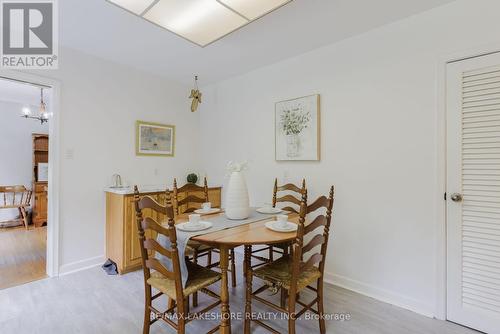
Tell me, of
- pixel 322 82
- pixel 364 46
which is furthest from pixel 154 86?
pixel 364 46

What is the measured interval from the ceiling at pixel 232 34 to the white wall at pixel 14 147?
11.7 feet

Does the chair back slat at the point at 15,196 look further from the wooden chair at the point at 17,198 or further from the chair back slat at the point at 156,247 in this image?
the chair back slat at the point at 156,247

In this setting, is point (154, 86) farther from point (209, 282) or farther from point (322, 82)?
point (209, 282)

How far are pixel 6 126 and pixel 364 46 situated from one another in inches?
250

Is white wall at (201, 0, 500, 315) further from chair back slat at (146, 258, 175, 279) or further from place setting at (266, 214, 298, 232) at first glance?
chair back slat at (146, 258, 175, 279)

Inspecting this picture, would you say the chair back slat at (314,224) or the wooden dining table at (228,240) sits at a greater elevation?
the chair back slat at (314,224)

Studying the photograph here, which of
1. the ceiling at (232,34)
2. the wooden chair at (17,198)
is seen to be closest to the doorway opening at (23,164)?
the wooden chair at (17,198)

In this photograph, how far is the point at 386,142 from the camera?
222 cm

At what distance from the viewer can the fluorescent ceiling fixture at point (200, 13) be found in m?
1.74

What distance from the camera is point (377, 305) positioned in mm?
2125

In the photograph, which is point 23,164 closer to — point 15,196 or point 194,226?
point 15,196

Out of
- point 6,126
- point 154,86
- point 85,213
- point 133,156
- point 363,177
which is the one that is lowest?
point 85,213

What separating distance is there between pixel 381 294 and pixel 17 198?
6.41 metres

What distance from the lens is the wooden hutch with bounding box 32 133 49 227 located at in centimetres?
469
